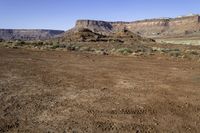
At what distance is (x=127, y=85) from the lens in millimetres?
14180

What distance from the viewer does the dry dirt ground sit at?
8.64m

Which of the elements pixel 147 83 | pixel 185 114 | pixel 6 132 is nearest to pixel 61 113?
pixel 6 132

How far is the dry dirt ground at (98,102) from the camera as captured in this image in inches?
340

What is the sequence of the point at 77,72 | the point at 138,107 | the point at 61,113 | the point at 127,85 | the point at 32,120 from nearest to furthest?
the point at 32,120 → the point at 61,113 → the point at 138,107 → the point at 127,85 → the point at 77,72

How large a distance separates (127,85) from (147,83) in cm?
106

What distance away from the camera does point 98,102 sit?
1105cm

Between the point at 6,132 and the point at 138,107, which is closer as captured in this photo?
the point at 6,132

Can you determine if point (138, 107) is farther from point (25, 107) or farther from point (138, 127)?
point (25, 107)

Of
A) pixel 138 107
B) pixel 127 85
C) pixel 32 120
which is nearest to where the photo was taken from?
pixel 32 120

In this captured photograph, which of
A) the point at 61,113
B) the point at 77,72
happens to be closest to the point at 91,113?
the point at 61,113

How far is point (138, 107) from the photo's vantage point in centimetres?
1045

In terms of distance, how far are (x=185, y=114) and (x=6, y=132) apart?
15.6ft

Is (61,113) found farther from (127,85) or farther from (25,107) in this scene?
(127,85)

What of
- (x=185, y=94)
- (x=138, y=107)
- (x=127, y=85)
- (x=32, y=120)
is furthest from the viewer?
(x=127, y=85)
